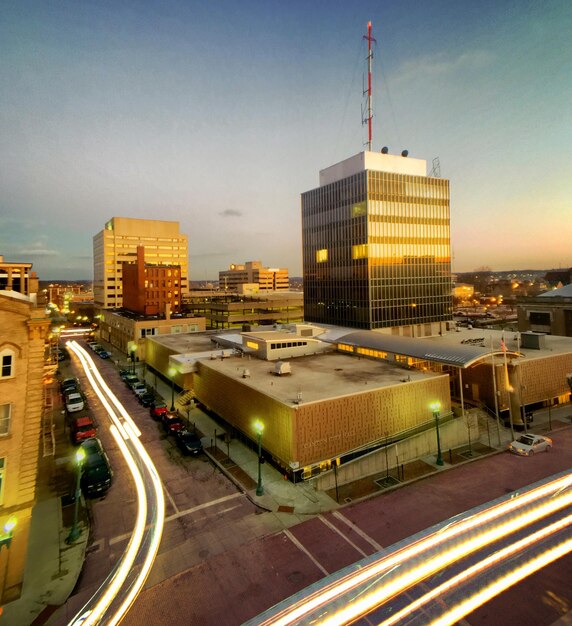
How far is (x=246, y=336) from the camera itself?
48.6 metres

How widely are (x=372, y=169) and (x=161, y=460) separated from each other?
5996 centimetres

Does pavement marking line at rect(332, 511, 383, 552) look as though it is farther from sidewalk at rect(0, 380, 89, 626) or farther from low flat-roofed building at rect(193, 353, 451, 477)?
sidewalk at rect(0, 380, 89, 626)

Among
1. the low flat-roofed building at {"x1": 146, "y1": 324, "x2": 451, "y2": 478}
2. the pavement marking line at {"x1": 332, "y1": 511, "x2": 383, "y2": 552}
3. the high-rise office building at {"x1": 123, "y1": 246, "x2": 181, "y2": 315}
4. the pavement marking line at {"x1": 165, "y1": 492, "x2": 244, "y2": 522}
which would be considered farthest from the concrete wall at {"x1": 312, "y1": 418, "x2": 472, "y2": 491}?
the high-rise office building at {"x1": 123, "y1": 246, "x2": 181, "y2": 315}

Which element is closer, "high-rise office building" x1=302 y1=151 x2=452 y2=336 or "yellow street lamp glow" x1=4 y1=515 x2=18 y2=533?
"yellow street lamp glow" x1=4 y1=515 x2=18 y2=533

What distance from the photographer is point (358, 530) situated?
2070 cm

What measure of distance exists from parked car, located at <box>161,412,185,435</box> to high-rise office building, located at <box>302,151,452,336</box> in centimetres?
4022

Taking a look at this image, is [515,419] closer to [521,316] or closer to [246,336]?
[246,336]

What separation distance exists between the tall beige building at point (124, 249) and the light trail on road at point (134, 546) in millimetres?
137129

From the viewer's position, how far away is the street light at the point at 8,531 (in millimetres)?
16484

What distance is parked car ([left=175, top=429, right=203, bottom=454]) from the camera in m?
31.2

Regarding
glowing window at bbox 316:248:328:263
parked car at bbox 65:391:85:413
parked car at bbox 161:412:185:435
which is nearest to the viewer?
parked car at bbox 161:412:185:435

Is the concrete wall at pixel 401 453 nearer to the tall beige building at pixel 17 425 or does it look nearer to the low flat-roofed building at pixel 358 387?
the low flat-roofed building at pixel 358 387

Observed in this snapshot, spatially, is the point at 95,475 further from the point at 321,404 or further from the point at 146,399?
the point at 146,399

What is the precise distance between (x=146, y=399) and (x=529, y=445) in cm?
4181
